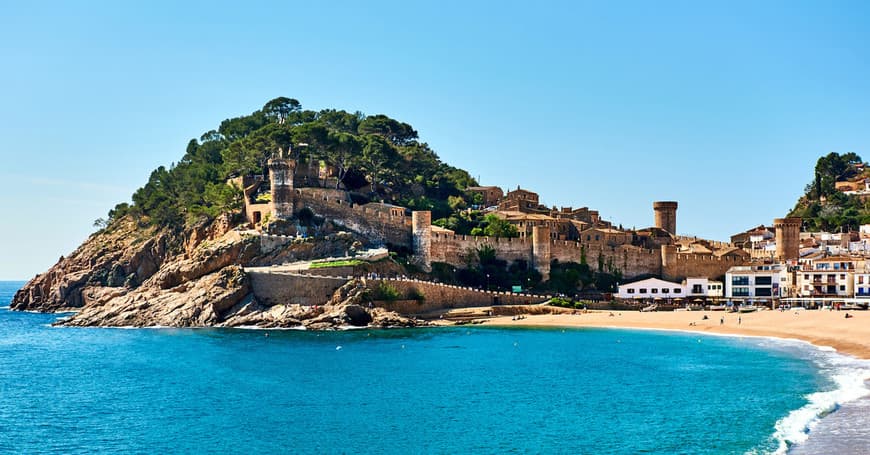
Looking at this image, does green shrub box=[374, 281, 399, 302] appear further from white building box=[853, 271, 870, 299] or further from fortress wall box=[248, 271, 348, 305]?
white building box=[853, 271, 870, 299]

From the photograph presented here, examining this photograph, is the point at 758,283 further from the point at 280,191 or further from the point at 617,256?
the point at 280,191

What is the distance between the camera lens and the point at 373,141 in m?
67.9

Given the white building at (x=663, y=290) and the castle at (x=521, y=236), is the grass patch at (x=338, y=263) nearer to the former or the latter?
the castle at (x=521, y=236)

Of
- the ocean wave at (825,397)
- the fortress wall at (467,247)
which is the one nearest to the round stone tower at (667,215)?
the fortress wall at (467,247)

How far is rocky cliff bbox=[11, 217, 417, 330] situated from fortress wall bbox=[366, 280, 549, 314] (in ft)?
4.97

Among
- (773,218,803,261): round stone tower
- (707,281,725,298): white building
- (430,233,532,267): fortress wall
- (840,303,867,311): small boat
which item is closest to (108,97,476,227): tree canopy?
(430,233,532,267): fortress wall

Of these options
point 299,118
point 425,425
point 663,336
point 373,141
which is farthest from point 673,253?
point 425,425

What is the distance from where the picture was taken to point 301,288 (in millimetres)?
49875

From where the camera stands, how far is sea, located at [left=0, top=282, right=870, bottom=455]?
21.8 meters

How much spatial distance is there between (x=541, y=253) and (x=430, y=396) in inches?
1286

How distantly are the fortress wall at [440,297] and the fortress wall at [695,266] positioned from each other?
12325mm

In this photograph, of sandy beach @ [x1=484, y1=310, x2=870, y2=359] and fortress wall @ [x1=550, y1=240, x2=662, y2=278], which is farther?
fortress wall @ [x1=550, y1=240, x2=662, y2=278]

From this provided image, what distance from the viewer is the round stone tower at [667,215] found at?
79.4 meters

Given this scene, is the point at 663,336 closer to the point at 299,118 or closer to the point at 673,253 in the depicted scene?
the point at 673,253
